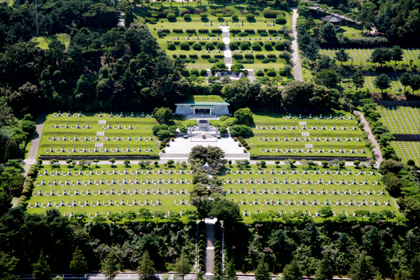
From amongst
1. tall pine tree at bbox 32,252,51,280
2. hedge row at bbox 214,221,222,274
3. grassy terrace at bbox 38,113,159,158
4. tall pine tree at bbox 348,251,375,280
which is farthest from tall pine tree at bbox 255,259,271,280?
grassy terrace at bbox 38,113,159,158

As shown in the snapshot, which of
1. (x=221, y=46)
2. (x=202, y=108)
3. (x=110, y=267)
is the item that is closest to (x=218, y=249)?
(x=110, y=267)

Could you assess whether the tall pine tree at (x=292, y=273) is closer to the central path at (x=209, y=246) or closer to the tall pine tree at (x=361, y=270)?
the tall pine tree at (x=361, y=270)

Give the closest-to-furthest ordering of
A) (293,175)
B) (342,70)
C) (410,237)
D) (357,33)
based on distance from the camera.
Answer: (410,237), (293,175), (342,70), (357,33)

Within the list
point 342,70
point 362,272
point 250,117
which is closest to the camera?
point 362,272

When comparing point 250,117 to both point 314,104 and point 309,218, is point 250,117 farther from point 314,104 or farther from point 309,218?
point 309,218

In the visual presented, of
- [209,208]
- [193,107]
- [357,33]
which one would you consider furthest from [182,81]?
[357,33]

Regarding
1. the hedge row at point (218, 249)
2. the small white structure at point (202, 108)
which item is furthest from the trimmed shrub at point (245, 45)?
the hedge row at point (218, 249)
